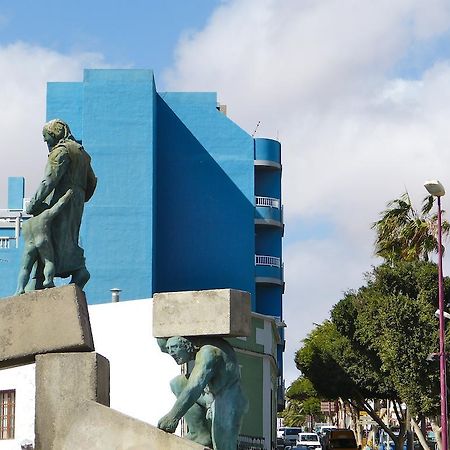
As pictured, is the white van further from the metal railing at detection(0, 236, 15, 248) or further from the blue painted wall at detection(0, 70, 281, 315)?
the metal railing at detection(0, 236, 15, 248)

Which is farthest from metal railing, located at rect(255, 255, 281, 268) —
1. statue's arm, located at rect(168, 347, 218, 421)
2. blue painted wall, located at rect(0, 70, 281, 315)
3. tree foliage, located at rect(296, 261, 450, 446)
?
statue's arm, located at rect(168, 347, 218, 421)

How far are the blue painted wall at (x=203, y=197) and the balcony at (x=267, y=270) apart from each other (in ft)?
2.62

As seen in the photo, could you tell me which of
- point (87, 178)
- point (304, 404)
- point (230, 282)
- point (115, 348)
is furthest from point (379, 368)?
point (304, 404)

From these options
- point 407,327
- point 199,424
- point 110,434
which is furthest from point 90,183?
point 407,327

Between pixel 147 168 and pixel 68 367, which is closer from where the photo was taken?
pixel 68 367

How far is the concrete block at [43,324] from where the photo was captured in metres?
9.75

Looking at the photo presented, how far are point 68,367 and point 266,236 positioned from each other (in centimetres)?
3945

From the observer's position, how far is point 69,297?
9.89 meters

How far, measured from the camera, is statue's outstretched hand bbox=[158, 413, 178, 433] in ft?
28.6

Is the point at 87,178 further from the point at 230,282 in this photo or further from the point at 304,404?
the point at 304,404

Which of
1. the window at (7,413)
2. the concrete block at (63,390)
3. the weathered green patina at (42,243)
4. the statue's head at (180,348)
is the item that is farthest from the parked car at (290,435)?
the statue's head at (180,348)

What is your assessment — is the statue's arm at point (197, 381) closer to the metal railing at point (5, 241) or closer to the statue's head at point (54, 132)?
the statue's head at point (54, 132)

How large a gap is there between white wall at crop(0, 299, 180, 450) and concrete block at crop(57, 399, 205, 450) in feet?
52.9

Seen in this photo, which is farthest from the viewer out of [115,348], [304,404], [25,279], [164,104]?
[304,404]
